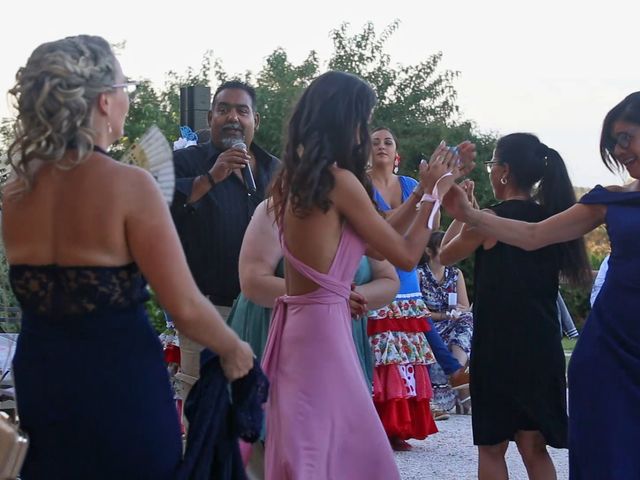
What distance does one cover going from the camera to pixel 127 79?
11.0 feet

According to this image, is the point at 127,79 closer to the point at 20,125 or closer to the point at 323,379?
the point at 20,125

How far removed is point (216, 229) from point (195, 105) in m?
2.83

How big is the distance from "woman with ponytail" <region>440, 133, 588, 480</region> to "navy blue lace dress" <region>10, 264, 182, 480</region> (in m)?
2.66

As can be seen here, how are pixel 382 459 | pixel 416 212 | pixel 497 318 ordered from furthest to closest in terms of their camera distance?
pixel 497 318
pixel 416 212
pixel 382 459

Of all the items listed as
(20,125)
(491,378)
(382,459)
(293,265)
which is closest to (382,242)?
(293,265)

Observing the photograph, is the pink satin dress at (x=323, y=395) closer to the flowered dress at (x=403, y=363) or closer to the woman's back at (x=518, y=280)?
the woman's back at (x=518, y=280)

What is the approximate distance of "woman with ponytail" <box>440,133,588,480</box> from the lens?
562cm

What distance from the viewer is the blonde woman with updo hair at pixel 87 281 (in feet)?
10.3

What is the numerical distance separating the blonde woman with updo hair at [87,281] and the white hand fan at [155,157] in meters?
0.54

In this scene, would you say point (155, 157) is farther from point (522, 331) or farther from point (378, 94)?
point (378, 94)

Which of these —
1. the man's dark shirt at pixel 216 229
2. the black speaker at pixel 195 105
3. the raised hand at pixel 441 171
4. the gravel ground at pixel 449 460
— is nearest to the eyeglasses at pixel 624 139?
the raised hand at pixel 441 171

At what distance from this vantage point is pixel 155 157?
381 centimetres

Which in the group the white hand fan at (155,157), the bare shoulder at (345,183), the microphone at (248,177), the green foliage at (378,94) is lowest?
the bare shoulder at (345,183)

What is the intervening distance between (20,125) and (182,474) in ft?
3.57
